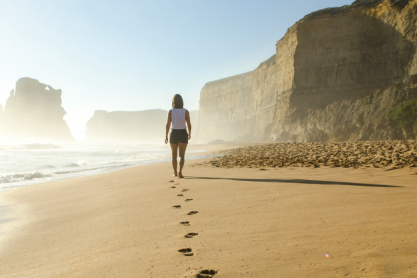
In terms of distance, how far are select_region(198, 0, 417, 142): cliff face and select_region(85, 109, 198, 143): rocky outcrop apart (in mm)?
128712

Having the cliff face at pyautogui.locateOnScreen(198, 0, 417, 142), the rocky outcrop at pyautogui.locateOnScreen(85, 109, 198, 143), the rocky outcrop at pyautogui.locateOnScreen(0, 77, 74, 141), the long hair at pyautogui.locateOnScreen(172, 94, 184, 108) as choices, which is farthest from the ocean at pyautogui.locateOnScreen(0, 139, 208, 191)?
the rocky outcrop at pyautogui.locateOnScreen(85, 109, 198, 143)

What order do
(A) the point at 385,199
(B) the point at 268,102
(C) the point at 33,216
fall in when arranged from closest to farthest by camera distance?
(A) the point at 385,199 → (C) the point at 33,216 → (B) the point at 268,102

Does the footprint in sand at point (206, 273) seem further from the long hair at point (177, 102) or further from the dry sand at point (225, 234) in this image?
the long hair at point (177, 102)

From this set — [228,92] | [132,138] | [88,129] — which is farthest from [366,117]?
[88,129]

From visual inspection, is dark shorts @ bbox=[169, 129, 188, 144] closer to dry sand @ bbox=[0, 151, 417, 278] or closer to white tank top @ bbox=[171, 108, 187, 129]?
white tank top @ bbox=[171, 108, 187, 129]

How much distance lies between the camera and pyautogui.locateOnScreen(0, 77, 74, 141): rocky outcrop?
84.3m

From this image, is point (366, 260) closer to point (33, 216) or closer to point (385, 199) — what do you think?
point (385, 199)

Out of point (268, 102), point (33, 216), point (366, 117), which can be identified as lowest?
point (33, 216)

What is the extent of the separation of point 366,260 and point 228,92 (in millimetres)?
67105

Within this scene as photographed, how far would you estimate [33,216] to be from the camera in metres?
2.99

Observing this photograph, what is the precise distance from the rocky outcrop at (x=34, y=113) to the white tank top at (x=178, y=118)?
91457mm

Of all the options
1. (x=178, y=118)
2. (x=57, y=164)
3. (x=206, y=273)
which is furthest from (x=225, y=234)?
(x=57, y=164)

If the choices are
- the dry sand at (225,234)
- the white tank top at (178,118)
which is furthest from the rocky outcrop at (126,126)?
the dry sand at (225,234)

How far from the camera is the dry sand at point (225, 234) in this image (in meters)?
1.48
